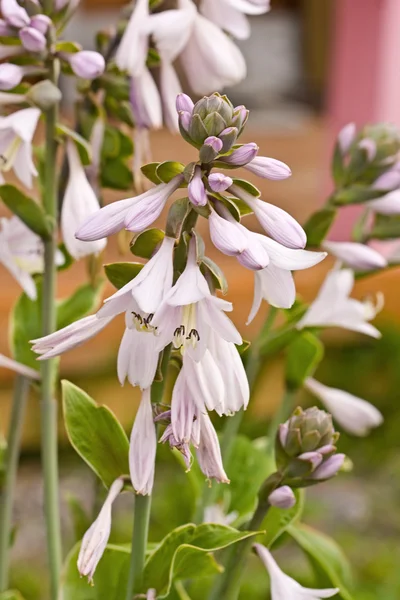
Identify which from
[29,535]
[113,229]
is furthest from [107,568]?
[29,535]

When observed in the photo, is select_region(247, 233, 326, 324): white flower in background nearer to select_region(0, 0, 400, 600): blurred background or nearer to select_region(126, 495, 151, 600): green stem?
select_region(126, 495, 151, 600): green stem

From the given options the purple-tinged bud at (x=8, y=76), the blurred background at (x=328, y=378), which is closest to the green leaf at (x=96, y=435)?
the purple-tinged bud at (x=8, y=76)

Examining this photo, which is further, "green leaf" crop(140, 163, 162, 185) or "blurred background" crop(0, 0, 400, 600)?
"blurred background" crop(0, 0, 400, 600)

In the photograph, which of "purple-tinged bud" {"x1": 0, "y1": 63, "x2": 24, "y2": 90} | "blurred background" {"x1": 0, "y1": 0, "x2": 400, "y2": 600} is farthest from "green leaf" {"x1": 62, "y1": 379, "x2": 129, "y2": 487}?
"blurred background" {"x1": 0, "y1": 0, "x2": 400, "y2": 600}

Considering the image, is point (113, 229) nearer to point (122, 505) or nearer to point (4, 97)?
point (4, 97)

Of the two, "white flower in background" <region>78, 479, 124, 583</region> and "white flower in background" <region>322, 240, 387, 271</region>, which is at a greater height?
"white flower in background" <region>322, 240, 387, 271</region>

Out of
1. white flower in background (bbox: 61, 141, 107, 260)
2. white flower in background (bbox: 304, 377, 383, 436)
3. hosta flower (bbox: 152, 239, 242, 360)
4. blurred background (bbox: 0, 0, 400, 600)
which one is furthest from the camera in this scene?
blurred background (bbox: 0, 0, 400, 600)

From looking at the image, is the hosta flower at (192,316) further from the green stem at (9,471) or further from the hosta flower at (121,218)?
the green stem at (9,471)
